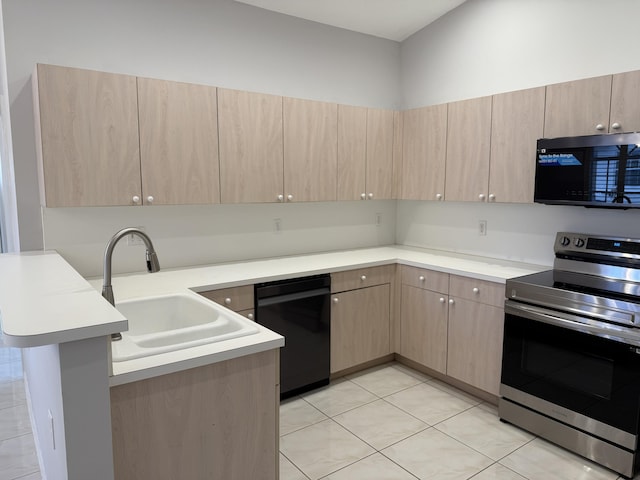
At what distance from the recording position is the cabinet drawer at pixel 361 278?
3.30 meters

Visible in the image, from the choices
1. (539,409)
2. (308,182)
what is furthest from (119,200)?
(539,409)

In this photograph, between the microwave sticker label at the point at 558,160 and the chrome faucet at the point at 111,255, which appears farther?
the microwave sticker label at the point at 558,160

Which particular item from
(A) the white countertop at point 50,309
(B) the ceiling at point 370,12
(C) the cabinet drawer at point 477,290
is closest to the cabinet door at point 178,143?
(A) the white countertop at point 50,309

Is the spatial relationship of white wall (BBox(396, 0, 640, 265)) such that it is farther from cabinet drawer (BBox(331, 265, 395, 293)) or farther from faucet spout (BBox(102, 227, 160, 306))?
faucet spout (BBox(102, 227, 160, 306))

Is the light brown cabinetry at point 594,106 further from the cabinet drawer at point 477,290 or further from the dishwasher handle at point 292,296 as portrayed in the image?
the dishwasher handle at point 292,296

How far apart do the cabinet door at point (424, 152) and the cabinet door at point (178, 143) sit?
1724 mm

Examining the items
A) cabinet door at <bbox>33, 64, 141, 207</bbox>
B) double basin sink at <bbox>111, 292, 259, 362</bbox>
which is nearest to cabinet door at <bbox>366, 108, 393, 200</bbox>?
cabinet door at <bbox>33, 64, 141, 207</bbox>

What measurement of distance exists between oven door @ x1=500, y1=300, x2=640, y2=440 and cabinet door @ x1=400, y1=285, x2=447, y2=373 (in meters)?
0.57

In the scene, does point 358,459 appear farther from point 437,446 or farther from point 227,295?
point 227,295

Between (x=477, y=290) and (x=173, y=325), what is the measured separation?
1978mm

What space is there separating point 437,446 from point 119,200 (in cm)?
236

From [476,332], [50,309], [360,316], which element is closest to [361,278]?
[360,316]

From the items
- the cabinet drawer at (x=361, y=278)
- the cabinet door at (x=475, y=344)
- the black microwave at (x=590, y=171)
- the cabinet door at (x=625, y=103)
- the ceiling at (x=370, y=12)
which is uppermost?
the ceiling at (x=370, y=12)

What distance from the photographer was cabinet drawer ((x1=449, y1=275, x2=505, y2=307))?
2.94 m
